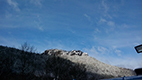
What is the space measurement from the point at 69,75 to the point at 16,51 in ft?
84.6

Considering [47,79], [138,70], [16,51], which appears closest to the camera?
[138,70]

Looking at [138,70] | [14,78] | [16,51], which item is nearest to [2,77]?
[14,78]

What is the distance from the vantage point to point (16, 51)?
4659 centimetres

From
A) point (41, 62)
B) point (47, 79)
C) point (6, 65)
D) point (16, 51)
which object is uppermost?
point (16, 51)

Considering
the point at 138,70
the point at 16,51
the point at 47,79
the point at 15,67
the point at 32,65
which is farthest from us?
the point at 16,51

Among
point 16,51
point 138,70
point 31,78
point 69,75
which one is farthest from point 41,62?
point 138,70

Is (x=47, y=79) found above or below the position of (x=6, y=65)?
below

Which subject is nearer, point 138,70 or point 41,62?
point 138,70

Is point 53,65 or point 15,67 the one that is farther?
point 15,67

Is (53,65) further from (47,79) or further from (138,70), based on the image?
(138,70)

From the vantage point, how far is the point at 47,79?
31.8 meters

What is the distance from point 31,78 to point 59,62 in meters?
8.55

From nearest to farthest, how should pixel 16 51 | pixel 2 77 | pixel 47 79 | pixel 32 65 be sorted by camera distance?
1. pixel 2 77
2. pixel 47 79
3. pixel 32 65
4. pixel 16 51

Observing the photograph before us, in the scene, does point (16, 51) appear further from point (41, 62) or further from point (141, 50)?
point (141, 50)
